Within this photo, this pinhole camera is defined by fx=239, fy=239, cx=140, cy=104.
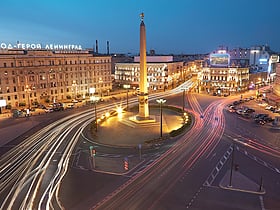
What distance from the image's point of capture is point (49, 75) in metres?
84.0

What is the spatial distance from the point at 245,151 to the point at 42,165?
1233 inches

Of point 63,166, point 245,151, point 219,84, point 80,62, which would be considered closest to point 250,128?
point 245,151

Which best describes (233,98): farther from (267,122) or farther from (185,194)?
(185,194)

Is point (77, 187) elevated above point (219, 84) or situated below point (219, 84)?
below

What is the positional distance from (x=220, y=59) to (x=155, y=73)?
3045 cm

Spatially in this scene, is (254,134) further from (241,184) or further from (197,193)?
(197,193)

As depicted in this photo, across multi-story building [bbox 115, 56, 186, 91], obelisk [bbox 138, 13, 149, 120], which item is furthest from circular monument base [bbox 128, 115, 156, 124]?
multi-story building [bbox 115, 56, 186, 91]

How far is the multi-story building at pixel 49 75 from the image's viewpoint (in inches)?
2921

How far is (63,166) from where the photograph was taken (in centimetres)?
3381

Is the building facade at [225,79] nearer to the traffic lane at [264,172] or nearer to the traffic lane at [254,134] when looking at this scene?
the traffic lane at [254,134]

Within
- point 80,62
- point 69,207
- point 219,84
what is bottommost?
point 69,207

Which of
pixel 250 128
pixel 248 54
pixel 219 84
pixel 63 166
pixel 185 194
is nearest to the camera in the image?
pixel 185 194

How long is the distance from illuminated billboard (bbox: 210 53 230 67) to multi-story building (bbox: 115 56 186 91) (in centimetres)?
2087

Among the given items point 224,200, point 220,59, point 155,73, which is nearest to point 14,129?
point 224,200
